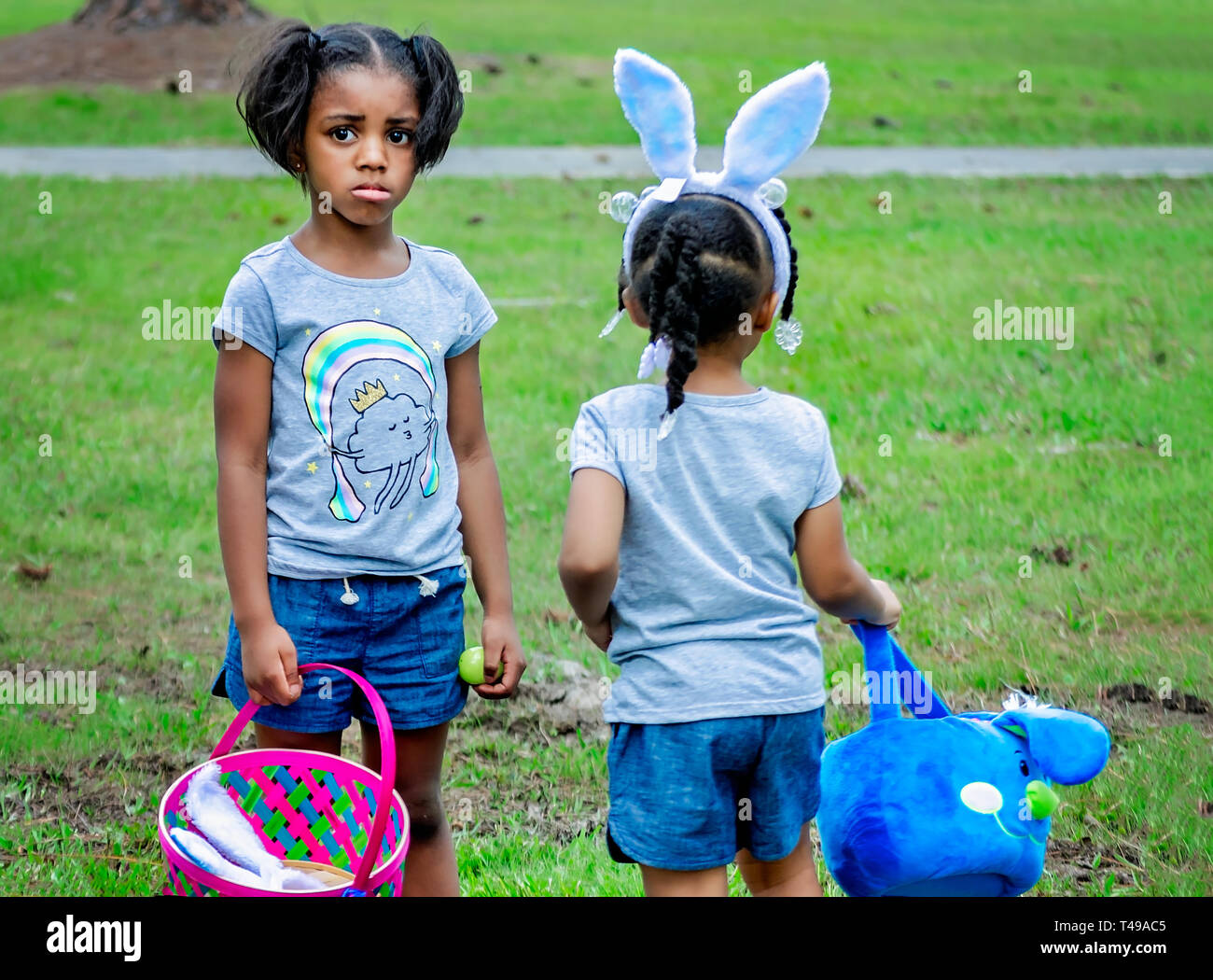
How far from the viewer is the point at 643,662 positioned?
2.37 metres

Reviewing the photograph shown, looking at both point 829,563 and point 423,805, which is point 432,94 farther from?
point 423,805

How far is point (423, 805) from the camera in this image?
8.92 feet

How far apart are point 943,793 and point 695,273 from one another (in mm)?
1028

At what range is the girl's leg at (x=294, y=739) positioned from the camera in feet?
8.52

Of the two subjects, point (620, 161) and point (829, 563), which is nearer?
point (829, 563)

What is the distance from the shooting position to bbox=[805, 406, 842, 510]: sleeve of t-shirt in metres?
2.40

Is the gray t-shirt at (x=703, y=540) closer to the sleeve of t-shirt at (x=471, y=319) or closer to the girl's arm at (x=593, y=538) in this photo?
the girl's arm at (x=593, y=538)

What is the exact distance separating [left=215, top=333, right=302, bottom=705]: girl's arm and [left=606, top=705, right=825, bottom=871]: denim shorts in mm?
596

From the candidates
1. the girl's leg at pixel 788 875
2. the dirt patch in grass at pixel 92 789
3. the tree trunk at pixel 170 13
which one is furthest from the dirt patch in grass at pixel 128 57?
the girl's leg at pixel 788 875

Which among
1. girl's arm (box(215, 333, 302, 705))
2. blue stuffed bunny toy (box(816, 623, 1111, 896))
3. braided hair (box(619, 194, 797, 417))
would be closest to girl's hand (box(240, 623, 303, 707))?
girl's arm (box(215, 333, 302, 705))

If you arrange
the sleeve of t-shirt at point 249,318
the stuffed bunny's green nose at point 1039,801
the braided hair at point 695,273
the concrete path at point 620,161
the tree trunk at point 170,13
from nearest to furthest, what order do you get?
the braided hair at point 695,273 → the sleeve of t-shirt at point 249,318 → the stuffed bunny's green nose at point 1039,801 → the concrete path at point 620,161 → the tree trunk at point 170,13

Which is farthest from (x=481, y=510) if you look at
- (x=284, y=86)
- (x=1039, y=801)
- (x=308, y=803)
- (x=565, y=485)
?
(x=565, y=485)

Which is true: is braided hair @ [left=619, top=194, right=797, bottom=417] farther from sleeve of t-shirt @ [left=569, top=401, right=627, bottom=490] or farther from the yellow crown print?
the yellow crown print

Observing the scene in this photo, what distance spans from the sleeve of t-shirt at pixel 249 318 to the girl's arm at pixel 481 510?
14.7 inches
